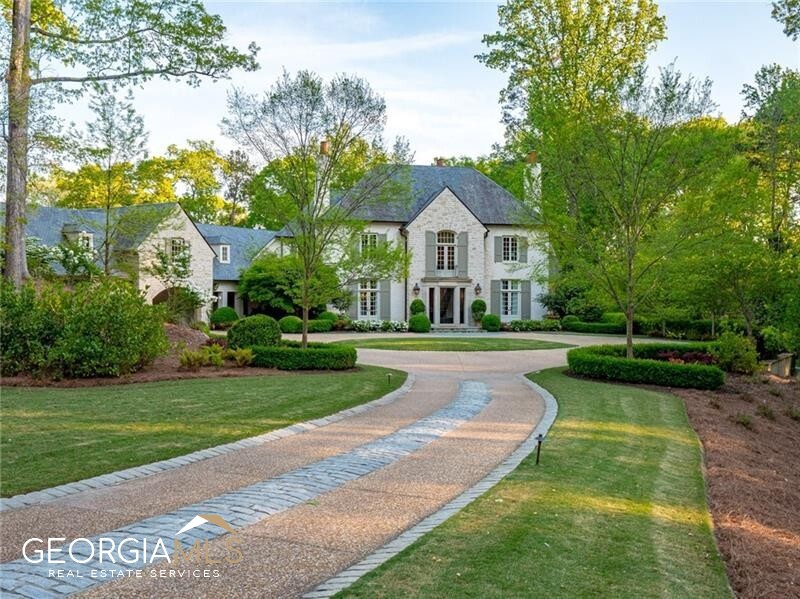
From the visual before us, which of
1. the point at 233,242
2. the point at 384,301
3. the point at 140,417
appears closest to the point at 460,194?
the point at 384,301

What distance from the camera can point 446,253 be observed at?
35344mm

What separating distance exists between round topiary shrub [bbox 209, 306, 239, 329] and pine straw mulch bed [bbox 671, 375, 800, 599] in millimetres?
23595

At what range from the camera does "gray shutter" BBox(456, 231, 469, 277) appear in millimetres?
35250

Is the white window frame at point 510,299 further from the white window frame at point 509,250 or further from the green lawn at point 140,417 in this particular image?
the green lawn at point 140,417

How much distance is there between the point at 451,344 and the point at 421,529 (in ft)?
63.7

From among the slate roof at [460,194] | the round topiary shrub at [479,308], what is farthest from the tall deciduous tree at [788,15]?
the round topiary shrub at [479,308]

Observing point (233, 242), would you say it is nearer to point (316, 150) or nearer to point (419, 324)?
point (419, 324)

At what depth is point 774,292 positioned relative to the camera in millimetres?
19172

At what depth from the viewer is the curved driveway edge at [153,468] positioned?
5375 millimetres

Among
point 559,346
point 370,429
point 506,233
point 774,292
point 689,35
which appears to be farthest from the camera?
point 506,233

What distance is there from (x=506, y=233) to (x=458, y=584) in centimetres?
3340

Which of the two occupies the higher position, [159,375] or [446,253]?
[446,253]

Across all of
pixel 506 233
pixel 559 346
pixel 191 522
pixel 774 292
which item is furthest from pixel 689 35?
pixel 506 233

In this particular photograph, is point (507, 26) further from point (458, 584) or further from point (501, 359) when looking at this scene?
point (458, 584)
